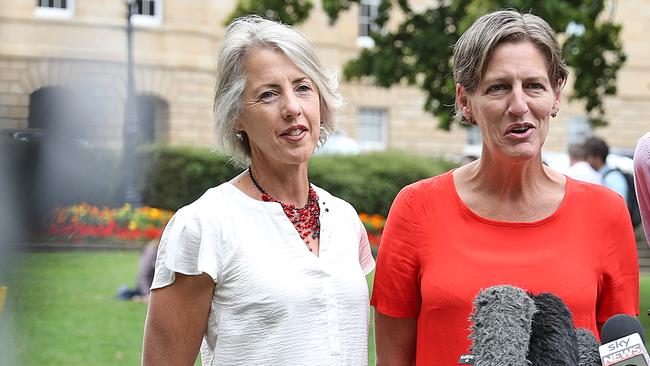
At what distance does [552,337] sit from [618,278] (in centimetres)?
73

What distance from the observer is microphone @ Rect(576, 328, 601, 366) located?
202 centimetres

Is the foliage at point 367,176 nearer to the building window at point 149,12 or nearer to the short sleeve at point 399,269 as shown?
the building window at point 149,12

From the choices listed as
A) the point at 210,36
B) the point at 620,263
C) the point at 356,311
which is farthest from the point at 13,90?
the point at 210,36

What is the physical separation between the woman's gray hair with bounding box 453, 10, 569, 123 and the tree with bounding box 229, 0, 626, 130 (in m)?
10.7

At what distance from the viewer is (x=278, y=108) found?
277 cm

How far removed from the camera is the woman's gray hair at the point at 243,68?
2.81 metres

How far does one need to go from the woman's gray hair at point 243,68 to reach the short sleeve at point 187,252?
0.34 m

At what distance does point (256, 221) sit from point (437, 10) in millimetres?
14014

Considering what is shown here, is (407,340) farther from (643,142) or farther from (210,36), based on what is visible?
(210,36)

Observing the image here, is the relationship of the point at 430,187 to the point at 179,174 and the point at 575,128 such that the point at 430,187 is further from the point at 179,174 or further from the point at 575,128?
the point at 575,128

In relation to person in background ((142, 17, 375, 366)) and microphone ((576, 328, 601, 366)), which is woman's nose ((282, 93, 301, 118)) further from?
microphone ((576, 328, 601, 366))

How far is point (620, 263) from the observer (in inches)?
106

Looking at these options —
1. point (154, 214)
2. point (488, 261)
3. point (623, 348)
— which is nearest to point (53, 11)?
point (488, 261)

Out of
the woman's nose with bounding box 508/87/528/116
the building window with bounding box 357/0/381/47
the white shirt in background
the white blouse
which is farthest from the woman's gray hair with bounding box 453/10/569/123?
the building window with bounding box 357/0/381/47
